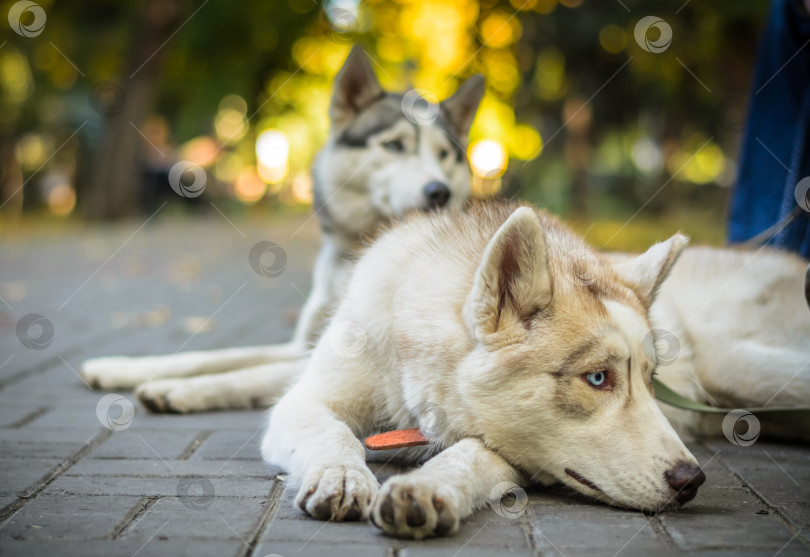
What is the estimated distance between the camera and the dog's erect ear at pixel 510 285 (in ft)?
8.46

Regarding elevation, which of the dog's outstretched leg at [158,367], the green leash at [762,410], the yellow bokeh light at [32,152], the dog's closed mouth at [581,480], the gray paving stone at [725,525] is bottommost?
the gray paving stone at [725,525]

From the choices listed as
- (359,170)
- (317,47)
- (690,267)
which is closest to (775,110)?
(690,267)

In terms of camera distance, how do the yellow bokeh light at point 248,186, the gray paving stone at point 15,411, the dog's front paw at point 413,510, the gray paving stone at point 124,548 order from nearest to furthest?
the gray paving stone at point 124,548
the dog's front paw at point 413,510
the gray paving stone at point 15,411
the yellow bokeh light at point 248,186

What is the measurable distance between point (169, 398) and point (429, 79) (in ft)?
76.0

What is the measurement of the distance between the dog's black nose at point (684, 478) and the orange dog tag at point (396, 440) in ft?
2.85

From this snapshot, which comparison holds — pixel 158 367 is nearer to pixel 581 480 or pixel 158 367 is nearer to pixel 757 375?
pixel 581 480

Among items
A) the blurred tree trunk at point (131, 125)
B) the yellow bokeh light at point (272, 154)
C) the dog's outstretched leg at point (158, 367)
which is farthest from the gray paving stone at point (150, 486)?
the yellow bokeh light at point (272, 154)

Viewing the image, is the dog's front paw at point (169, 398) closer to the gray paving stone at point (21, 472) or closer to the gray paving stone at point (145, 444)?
the gray paving stone at point (145, 444)

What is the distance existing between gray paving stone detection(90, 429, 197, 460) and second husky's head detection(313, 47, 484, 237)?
218 cm

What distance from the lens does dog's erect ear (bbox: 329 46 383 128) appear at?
5465mm

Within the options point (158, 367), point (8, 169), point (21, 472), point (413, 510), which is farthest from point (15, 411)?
point (8, 169)

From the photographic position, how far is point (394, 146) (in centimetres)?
557

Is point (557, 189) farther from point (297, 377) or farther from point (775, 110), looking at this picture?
point (297, 377)

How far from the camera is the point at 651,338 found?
110 inches
